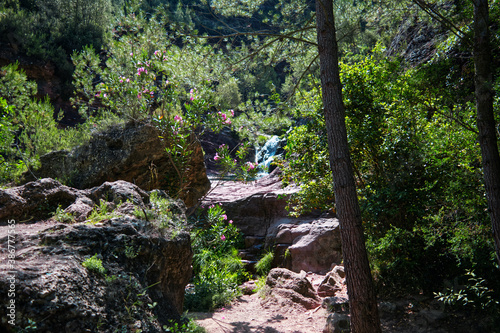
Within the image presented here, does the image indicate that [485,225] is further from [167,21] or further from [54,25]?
[54,25]

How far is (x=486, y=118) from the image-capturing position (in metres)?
3.55

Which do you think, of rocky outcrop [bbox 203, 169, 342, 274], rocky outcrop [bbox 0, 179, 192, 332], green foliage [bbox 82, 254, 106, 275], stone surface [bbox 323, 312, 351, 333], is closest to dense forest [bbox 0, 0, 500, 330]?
stone surface [bbox 323, 312, 351, 333]

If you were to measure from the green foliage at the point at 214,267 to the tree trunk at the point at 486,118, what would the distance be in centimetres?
491

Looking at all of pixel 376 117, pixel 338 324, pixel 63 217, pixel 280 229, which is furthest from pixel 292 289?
pixel 63 217

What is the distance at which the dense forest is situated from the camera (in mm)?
4271

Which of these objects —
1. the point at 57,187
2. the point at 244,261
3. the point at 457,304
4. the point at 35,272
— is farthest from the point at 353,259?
the point at 244,261

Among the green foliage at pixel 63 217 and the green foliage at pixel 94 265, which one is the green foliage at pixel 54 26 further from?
the green foliage at pixel 94 265

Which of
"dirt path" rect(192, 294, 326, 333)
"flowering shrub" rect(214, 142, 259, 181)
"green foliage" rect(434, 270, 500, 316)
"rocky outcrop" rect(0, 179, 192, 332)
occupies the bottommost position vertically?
"dirt path" rect(192, 294, 326, 333)

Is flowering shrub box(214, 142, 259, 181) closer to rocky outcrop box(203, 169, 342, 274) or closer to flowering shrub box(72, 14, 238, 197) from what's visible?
flowering shrub box(72, 14, 238, 197)

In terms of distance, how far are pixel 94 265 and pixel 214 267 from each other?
16.9ft

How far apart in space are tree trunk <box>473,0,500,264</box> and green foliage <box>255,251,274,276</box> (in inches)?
240

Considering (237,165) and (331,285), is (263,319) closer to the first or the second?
(331,285)

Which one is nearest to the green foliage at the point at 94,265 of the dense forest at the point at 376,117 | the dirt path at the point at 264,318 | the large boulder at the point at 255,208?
the dirt path at the point at 264,318

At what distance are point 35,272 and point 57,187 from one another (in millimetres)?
2432
